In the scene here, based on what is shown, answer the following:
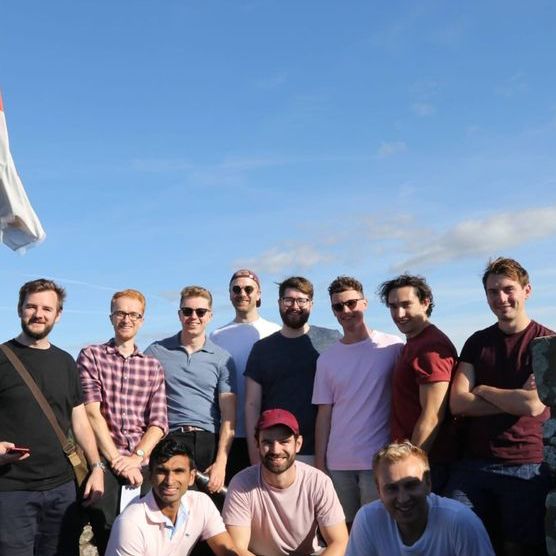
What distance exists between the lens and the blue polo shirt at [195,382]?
6.63 meters

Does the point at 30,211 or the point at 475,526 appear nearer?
the point at 475,526

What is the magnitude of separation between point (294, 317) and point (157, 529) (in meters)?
2.35

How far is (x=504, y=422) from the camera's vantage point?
5.36 m

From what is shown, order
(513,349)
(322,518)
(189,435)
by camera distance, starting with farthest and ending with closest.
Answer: (189,435) → (322,518) → (513,349)

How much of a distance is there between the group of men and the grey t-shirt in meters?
0.02

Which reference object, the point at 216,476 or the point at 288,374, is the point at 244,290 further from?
the point at 216,476

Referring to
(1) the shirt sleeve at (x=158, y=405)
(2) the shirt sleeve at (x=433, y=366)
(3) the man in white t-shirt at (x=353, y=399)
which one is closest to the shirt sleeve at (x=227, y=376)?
(1) the shirt sleeve at (x=158, y=405)

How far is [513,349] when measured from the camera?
540 centimetres

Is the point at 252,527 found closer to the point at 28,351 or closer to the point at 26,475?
the point at 26,475

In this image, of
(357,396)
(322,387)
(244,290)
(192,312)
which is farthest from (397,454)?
(244,290)

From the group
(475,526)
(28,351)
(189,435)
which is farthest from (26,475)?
(475,526)

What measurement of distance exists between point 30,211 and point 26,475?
96.6 inches

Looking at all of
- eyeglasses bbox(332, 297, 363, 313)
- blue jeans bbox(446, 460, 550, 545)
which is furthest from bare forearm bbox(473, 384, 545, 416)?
eyeglasses bbox(332, 297, 363, 313)

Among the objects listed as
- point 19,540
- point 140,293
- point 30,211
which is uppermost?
point 30,211
